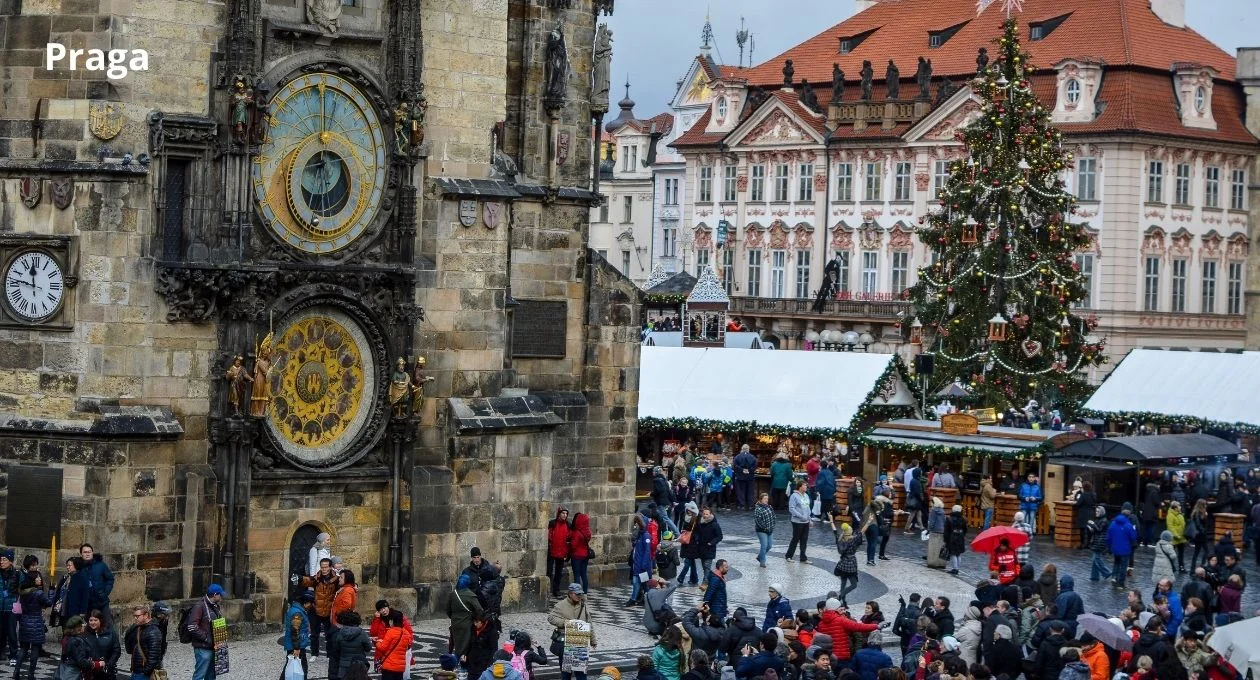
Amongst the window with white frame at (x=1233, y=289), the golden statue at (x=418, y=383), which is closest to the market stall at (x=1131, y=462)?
the golden statue at (x=418, y=383)

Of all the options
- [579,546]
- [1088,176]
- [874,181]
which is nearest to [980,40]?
[874,181]

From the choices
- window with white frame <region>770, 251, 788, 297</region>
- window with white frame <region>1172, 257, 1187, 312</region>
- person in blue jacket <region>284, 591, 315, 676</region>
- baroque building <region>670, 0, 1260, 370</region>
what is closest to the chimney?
baroque building <region>670, 0, 1260, 370</region>

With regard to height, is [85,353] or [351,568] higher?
[85,353]

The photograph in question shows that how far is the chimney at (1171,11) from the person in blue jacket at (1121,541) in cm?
4617

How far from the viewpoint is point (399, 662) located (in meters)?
23.8

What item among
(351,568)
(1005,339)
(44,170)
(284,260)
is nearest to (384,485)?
(351,568)

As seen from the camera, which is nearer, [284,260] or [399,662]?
[399,662]

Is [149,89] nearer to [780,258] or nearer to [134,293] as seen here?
[134,293]

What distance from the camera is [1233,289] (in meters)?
80.2

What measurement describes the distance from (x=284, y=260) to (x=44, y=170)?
Result: 122 inches

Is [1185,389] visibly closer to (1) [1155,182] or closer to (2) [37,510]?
(1) [1155,182]

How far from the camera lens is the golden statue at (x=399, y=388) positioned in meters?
29.5

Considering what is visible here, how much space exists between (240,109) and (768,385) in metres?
22.0

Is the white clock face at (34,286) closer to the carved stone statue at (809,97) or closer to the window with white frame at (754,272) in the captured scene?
the carved stone statue at (809,97)
